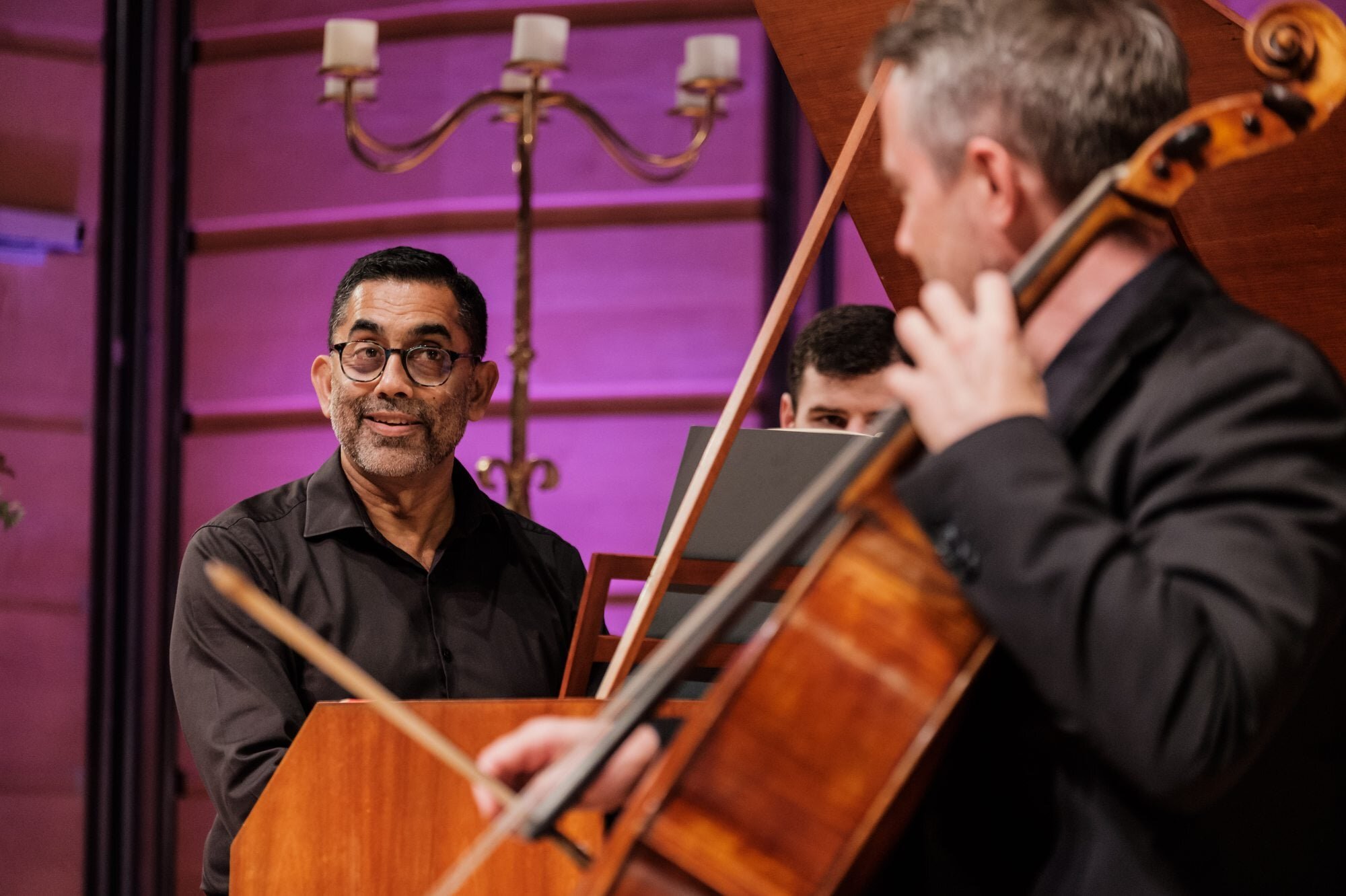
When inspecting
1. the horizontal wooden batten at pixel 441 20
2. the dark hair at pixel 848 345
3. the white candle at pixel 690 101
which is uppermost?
the horizontal wooden batten at pixel 441 20

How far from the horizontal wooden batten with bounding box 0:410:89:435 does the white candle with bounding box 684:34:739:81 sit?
2.12 meters

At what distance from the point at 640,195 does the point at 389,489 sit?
1.78 meters

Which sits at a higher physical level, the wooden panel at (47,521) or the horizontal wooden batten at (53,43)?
the horizontal wooden batten at (53,43)

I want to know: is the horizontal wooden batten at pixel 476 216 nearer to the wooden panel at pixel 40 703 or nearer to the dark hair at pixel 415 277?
the wooden panel at pixel 40 703

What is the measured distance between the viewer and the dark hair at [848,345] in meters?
2.91

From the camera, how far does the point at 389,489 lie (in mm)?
2611

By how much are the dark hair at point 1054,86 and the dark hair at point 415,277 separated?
1665 mm

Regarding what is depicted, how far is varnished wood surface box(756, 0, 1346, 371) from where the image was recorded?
1.59 metres

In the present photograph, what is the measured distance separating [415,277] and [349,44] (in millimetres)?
1017

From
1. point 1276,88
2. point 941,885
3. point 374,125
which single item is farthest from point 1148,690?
point 374,125

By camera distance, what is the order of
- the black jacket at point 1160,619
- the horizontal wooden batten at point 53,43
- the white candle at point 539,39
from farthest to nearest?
the horizontal wooden batten at point 53,43 < the white candle at point 539,39 < the black jacket at point 1160,619

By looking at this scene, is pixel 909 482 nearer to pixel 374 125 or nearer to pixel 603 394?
pixel 603 394

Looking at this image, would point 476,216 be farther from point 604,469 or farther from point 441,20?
point 604,469

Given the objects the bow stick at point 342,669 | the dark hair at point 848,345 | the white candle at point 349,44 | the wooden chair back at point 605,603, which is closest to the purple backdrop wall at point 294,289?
the white candle at point 349,44
